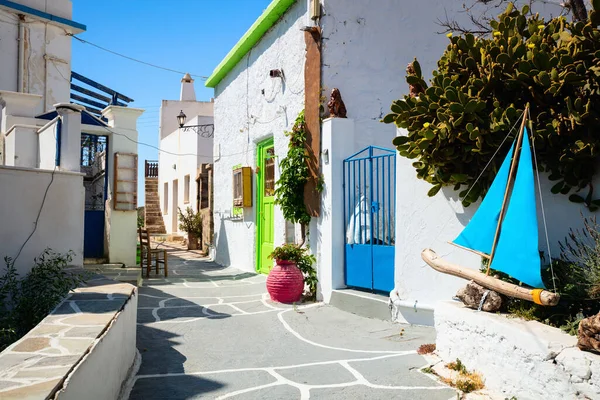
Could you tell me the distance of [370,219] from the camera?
7133 mm

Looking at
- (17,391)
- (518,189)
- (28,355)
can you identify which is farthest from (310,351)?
(17,391)

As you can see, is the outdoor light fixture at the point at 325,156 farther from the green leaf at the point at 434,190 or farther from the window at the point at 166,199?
the window at the point at 166,199

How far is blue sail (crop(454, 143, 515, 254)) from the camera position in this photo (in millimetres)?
4512

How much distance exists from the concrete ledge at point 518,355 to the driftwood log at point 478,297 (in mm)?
87

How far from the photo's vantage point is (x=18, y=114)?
36.2ft

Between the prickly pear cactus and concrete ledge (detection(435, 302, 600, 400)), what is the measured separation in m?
1.42

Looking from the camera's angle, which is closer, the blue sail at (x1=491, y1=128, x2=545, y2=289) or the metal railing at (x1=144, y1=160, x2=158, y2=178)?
A: the blue sail at (x1=491, y1=128, x2=545, y2=289)

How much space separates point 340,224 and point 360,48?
2745mm

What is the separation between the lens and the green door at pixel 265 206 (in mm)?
10305

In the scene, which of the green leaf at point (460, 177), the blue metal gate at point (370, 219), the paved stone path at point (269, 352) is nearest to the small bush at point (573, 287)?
the paved stone path at point (269, 352)

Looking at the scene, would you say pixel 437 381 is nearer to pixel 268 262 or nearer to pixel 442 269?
pixel 442 269

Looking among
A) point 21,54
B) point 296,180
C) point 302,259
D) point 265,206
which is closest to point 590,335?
point 302,259

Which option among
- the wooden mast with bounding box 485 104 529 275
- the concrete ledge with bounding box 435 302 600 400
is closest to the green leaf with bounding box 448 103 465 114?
the wooden mast with bounding box 485 104 529 275

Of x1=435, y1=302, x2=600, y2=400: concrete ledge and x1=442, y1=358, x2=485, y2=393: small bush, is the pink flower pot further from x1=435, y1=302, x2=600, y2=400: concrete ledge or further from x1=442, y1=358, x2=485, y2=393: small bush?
x1=442, y1=358, x2=485, y2=393: small bush
